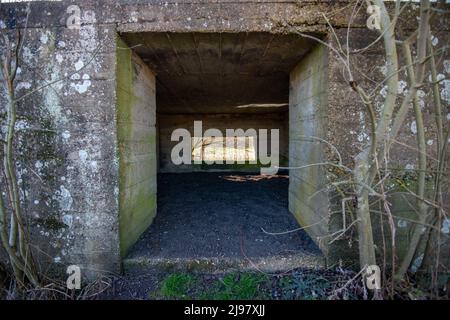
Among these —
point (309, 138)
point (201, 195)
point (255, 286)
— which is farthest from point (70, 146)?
point (201, 195)

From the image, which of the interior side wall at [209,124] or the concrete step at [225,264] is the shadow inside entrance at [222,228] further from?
the interior side wall at [209,124]

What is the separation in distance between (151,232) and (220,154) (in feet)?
17.5

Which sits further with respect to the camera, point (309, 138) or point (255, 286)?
point (309, 138)

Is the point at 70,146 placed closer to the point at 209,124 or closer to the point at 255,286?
the point at 255,286

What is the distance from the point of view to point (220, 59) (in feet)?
9.02

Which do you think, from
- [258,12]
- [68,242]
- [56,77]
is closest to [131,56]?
[56,77]

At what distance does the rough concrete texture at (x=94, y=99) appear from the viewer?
81.8 inches

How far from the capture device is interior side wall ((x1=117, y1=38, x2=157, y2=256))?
220cm

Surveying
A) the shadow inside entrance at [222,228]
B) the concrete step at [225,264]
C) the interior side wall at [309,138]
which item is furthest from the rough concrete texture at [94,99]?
the shadow inside entrance at [222,228]

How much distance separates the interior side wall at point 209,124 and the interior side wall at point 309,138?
469 centimetres

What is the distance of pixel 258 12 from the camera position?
208 centimetres

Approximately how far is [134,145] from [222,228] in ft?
3.99
